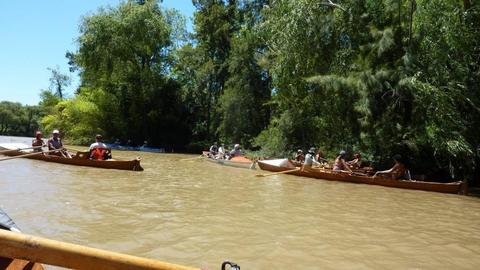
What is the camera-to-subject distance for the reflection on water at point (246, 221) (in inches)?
266

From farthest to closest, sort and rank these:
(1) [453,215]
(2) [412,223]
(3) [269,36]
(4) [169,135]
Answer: (4) [169,135] < (3) [269,36] < (1) [453,215] < (2) [412,223]

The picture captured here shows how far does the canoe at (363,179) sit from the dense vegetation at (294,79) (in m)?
1.14

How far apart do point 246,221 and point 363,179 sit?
9691 mm

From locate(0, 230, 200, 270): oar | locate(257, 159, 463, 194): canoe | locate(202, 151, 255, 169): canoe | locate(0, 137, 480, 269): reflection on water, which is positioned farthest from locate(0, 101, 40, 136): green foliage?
locate(0, 230, 200, 270): oar

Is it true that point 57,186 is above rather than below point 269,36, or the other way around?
below

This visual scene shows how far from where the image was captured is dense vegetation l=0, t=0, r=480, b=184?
54.7ft

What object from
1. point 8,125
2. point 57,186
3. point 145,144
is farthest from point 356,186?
point 8,125

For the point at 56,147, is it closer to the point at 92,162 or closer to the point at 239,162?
the point at 92,162

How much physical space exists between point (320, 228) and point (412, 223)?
253cm

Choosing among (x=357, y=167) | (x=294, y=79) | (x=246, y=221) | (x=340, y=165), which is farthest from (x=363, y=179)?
(x=246, y=221)

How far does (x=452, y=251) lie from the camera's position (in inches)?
301

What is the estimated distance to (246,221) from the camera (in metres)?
9.08

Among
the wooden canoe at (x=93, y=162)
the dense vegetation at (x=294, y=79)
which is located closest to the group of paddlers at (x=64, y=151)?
the wooden canoe at (x=93, y=162)

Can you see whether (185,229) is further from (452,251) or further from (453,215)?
(453,215)
